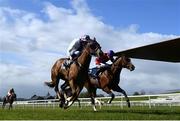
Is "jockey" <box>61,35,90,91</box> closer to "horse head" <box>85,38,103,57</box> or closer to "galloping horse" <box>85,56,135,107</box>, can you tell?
"horse head" <box>85,38,103,57</box>

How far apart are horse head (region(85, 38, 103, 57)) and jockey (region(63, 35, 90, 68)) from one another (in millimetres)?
370

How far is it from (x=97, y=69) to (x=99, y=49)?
4659 millimetres

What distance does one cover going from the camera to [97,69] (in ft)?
60.6

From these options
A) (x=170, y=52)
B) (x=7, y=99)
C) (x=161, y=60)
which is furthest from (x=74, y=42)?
(x=7, y=99)

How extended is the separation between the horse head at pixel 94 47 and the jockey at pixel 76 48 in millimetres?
370

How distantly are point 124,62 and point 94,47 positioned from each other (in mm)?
3370

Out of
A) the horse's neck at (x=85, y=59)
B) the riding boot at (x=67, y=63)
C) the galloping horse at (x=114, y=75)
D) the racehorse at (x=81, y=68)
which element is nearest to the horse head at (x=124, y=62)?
the galloping horse at (x=114, y=75)

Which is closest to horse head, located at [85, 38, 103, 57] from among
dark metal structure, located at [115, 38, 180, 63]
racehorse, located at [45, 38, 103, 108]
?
racehorse, located at [45, 38, 103, 108]

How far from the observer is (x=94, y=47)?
1395cm

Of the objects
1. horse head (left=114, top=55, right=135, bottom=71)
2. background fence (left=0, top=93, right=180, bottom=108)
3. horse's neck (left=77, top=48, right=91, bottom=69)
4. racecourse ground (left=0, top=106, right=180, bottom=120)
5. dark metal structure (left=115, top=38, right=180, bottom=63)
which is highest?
dark metal structure (left=115, top=38, right=180, bottom=63)

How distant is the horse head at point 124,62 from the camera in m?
16.9

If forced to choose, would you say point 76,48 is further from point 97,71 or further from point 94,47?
point 97,71

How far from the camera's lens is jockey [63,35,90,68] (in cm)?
1454

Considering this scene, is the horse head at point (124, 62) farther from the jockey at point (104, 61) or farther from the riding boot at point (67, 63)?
the riding boot at point (67, 63)
